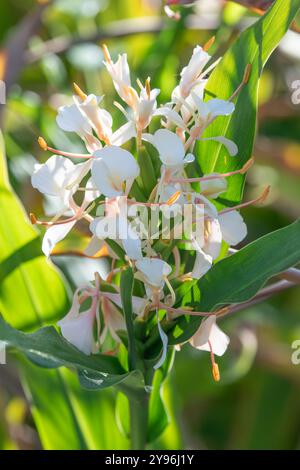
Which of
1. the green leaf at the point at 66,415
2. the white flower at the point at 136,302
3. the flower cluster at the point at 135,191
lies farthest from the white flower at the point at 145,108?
the green leaf at the point at 66,415

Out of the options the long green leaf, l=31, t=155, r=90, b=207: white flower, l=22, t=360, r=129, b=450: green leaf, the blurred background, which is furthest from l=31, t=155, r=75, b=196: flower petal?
the blurred background

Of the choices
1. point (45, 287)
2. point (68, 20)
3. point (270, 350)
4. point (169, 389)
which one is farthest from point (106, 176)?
point (68, 20)

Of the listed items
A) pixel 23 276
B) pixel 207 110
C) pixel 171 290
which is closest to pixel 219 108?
pixel 207 110

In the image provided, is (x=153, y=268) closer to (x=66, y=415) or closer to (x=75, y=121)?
(x=75, y=121)

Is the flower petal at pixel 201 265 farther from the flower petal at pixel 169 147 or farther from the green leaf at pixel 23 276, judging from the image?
the green leaf at pixel 23 276

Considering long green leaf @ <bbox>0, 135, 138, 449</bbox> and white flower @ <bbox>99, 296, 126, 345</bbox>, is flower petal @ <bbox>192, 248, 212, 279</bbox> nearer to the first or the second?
white flower @ <bbox>99, 296, 126, 345</bbox>

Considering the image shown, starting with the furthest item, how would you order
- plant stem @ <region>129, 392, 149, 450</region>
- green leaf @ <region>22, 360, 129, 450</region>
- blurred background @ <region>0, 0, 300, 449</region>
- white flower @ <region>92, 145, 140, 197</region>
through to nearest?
blurred background @ <region>0, 0, 300, 449</region>
green leaf @ <region>22, 360, 129, 450</region>
plant stem @ <region>129, 392, 149, 450</region>
white flower @ <region>92, 145, 140, 197</region>
